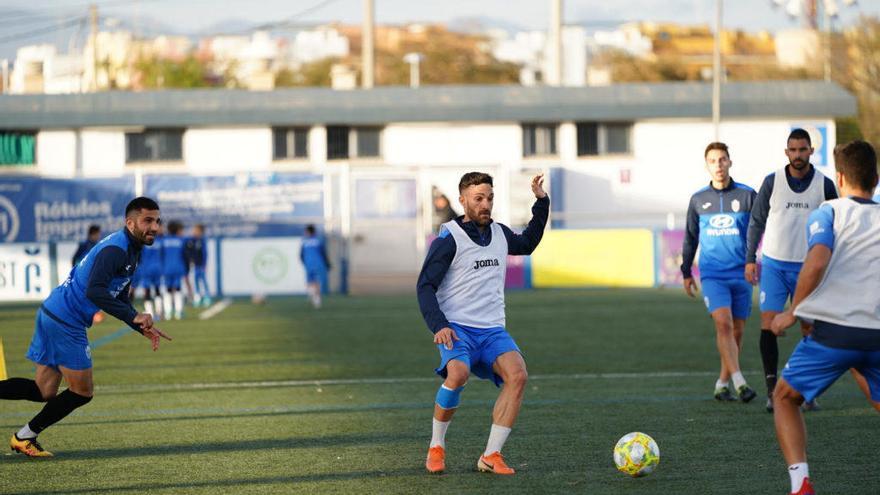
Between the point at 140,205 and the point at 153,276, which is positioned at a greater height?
the point at 140,205

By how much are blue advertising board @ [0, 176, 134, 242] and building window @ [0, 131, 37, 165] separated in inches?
185

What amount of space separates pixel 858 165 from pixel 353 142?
1349 inches

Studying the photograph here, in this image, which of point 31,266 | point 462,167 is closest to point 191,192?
point 31,266

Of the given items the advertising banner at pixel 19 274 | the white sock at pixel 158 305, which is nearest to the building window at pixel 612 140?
the advertising banner at pixel 19 274

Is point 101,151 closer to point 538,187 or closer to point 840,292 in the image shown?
point 538,187

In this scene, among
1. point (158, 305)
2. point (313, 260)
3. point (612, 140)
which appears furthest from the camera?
point (612, 140)

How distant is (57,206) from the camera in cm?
3519

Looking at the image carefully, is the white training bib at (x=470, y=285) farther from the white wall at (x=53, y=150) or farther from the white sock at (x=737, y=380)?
the white wall at (x=53, y=150)

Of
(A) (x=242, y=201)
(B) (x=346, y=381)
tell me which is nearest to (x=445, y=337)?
(B) (x=346, y=381)

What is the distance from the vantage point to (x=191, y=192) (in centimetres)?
3506

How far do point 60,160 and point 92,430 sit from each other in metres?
30.2

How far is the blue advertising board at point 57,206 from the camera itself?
115ft

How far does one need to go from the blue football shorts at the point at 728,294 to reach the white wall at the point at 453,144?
28.3 meters

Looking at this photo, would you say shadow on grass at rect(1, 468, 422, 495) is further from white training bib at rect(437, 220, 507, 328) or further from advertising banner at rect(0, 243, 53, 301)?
advertising banner at rect(0, 243, 53, 301)
